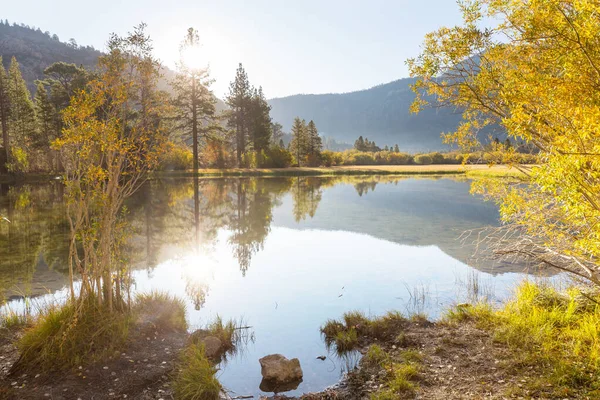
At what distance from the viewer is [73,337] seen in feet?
19.9

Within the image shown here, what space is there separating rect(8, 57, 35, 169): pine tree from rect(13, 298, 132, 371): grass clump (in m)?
50.6

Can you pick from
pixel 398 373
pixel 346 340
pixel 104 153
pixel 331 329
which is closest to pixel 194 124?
pixel 104 153

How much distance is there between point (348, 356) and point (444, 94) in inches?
196

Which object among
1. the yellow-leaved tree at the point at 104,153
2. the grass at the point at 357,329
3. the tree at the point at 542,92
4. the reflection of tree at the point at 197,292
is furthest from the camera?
the reflection of tree at the point at 197,292

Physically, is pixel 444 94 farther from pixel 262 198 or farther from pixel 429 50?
pixel 262 198

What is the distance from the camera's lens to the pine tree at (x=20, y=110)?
48.2 metres

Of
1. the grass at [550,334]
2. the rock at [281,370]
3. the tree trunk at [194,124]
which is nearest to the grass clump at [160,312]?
the rock at [281,370]

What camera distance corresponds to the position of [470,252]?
46.2 feet

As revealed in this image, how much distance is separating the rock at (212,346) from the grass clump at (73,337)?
4.32 feet

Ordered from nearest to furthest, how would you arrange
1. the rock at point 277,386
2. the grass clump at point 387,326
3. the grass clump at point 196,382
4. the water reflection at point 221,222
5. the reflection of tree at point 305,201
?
1. the grass clump at point 196,382
2. the rock at point 277,386
3. the grass clump at point 387,326
4. the water reflection at point 221,222
5. the reflection of tree at point 305,201

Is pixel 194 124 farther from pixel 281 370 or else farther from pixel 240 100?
pixel 281 370

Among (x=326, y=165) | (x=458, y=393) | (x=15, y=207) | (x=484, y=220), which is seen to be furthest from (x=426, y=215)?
(x=326, y=165)

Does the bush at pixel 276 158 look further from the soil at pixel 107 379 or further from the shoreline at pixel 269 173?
the soil at pixel 107 379

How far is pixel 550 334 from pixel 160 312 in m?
6.92
